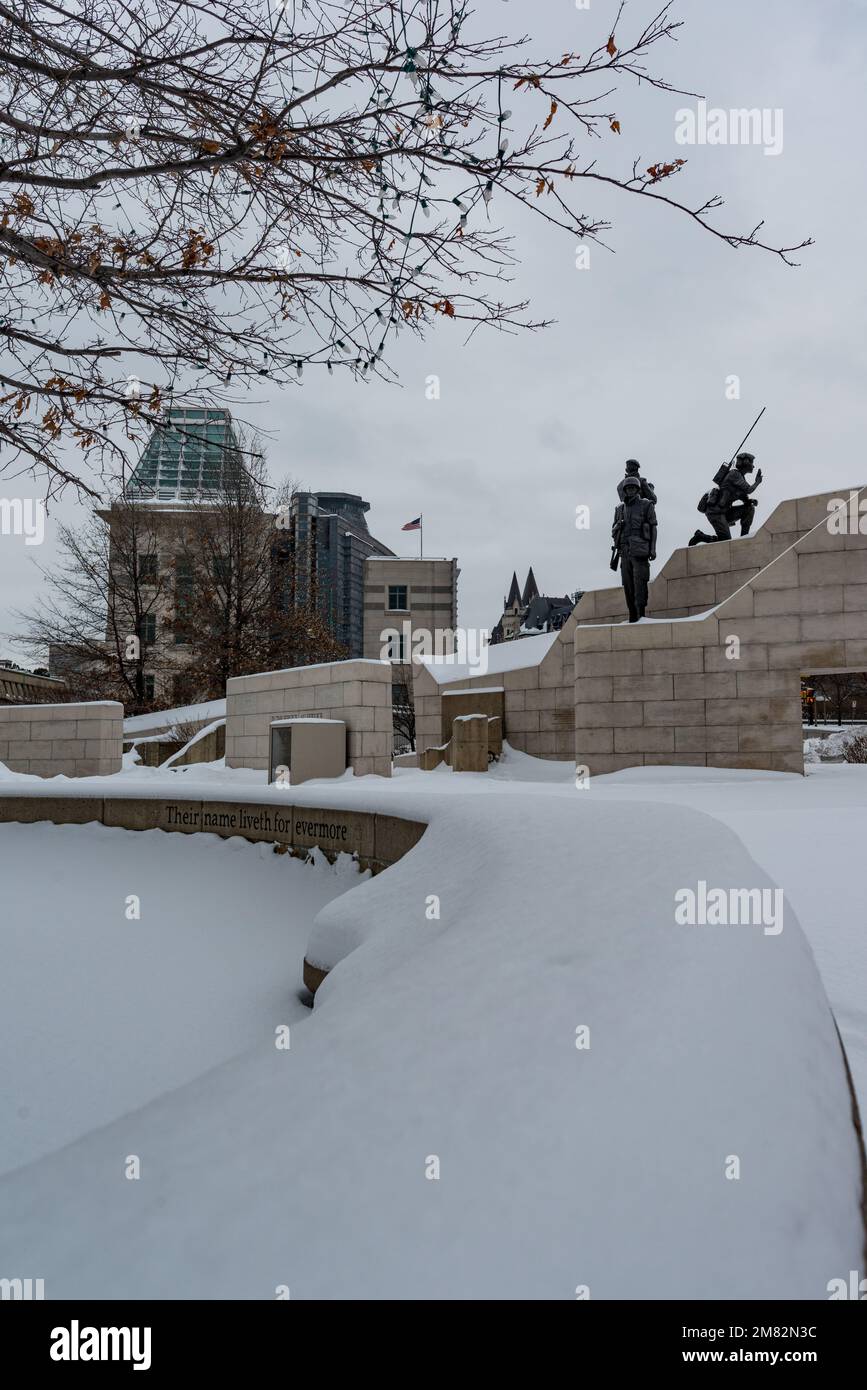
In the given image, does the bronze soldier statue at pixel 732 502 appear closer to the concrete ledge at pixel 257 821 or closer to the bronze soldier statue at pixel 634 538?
the bronze soldier statue at pixel 634 538

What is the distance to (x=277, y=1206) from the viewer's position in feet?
5.07

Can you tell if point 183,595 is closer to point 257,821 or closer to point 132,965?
point 257,821

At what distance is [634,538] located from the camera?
14.4 metres

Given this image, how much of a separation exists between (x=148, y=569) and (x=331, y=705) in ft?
58.0

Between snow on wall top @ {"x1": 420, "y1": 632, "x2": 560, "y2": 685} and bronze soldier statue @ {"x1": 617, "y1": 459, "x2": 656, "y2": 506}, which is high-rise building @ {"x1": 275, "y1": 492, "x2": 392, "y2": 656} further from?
bronze soldier statue @ {"x1": 617, "y1": 459, "x2": 656, "y2": 506}

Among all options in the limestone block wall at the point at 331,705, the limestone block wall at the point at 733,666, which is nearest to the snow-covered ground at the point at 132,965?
the limestone block wall at the point at 331,705

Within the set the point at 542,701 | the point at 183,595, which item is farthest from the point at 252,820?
the point at 183,595

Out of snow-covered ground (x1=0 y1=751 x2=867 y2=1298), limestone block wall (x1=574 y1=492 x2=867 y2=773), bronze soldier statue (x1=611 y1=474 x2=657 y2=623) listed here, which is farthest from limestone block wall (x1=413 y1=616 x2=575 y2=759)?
snow-covered ground (x1=0 y1=751 x2=867 y2=1298)

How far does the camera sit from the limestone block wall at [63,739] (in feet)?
64.0

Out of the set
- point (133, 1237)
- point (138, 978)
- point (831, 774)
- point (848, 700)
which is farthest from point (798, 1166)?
point (848, 700)

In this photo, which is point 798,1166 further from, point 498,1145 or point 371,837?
point 371,837

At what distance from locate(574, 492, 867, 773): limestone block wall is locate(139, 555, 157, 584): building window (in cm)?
2174

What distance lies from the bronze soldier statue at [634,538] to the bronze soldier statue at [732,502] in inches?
99.7

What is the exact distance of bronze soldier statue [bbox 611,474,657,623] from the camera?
567 inches
